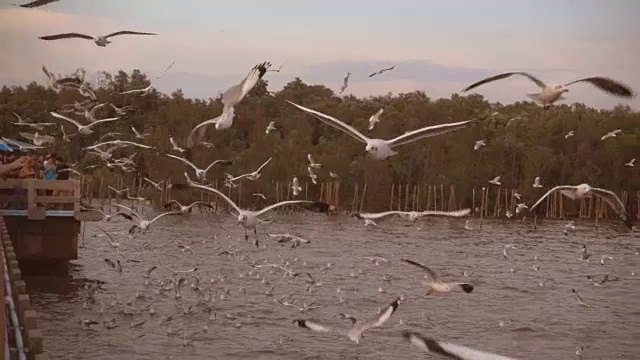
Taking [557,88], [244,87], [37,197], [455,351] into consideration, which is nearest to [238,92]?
[244,87]

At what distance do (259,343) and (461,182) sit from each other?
108 ft

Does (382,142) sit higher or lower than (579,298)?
higher

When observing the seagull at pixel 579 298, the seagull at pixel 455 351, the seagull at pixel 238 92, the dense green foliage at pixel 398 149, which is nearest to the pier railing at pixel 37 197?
the seagull at pixel 238 92

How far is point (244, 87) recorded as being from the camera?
802cm

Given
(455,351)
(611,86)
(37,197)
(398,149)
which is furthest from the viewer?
(398,149)

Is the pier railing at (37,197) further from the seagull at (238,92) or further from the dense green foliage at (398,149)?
the dense green foliage at (398,149)

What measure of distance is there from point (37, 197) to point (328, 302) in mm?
4777

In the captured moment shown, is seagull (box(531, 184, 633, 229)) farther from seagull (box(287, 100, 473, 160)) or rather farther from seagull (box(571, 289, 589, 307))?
seagull (box(571, 289, 589, 307))

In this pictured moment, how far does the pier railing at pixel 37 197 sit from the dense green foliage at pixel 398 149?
24.4 meters

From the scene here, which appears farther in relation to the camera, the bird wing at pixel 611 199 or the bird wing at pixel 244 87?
the bird wing at pixel 611 199

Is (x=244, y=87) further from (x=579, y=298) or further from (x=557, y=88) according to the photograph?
(x=579, y=298)

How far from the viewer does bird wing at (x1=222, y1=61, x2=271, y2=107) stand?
25.6 feet

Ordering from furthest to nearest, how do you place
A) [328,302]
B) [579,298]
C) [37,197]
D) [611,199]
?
[579,298] < [328,302] < [37,197] < [611,199]

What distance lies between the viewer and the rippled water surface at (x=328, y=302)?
12570 millimetres
